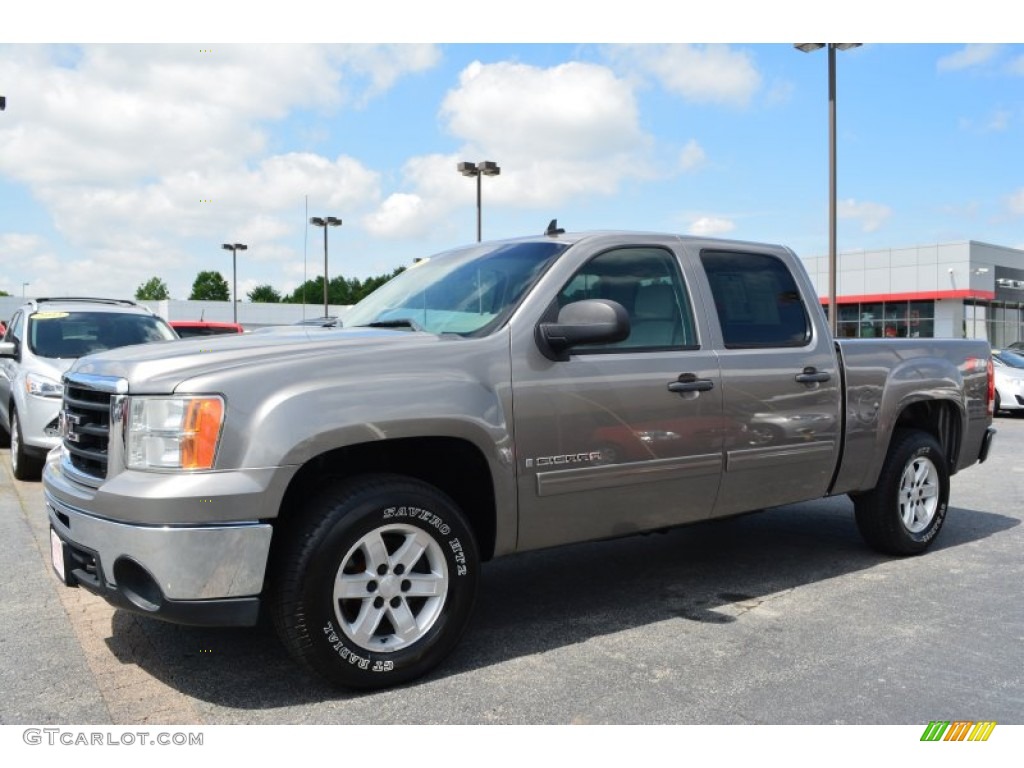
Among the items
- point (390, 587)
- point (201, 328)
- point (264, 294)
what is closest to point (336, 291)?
point (264, 294)

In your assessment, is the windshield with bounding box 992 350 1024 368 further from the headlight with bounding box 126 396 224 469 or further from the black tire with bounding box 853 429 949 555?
the headlight with bounding box 126 396 224 469

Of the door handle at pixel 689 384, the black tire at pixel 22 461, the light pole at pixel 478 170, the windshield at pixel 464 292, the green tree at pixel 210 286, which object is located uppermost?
the green tree at pixel 210 286

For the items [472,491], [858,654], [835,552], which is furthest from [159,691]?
[835,552]

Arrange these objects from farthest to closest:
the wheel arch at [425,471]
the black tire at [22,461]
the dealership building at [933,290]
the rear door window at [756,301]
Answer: the dealership building at [933,290] < the black tire at [22,461] < the rear door window at [756,301] < the wheel arch at [425,471]

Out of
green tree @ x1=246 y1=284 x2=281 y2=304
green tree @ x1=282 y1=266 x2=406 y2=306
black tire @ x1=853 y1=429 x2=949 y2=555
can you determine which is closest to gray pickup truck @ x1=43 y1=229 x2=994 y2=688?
black tire @ x1=853 y1=429 x2=949 y2=555

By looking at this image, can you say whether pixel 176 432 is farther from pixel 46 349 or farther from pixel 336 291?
pixel 336 291

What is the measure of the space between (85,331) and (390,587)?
24.2ft

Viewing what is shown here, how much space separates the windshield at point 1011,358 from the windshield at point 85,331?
15114 mm

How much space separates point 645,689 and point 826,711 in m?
0.67

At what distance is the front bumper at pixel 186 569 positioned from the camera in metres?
3.26

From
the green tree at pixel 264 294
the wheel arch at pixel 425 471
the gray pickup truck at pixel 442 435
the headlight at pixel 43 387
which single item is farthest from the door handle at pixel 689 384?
the green tree at pixel 264 294

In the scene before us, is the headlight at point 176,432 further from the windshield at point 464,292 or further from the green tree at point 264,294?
the green tree at point 264,294

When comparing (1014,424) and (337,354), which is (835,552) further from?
(1014,424)

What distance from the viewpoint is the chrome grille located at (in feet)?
11.8
